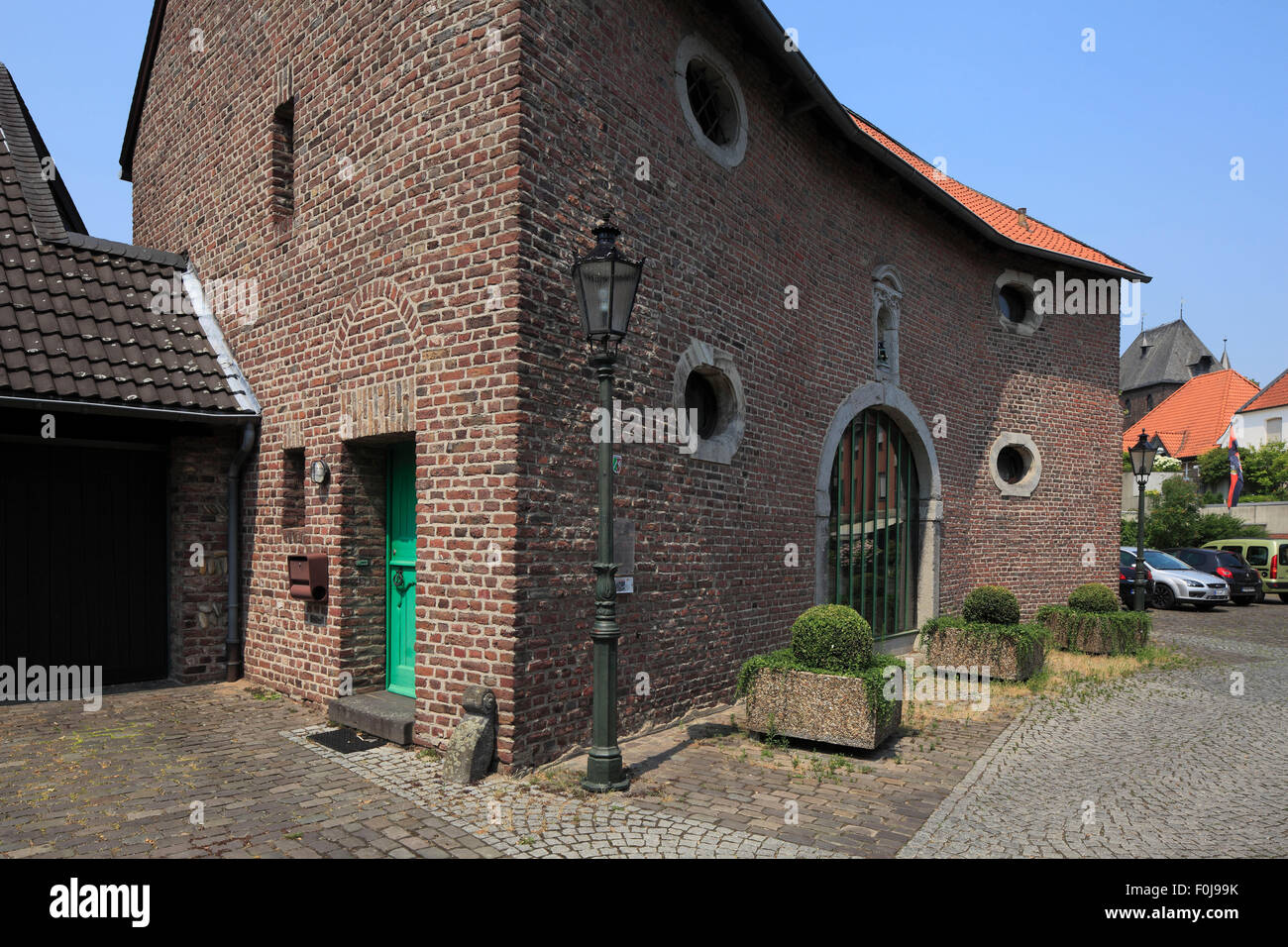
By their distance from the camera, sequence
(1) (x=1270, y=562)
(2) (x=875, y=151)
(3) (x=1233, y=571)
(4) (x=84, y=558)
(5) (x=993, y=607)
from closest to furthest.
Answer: (4) (x=84, y=558) < (5) (x=993, y=607) < (2) (x=875, y=151) < (3) (x=1233, y=571) < (1) (x=1270, y=562)

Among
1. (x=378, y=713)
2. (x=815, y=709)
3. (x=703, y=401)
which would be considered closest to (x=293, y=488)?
(x=378, y=713)

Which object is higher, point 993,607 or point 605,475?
point 605,475

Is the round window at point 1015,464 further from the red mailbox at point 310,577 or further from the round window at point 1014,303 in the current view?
the red mailbox at point 310,577

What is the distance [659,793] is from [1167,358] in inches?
2527

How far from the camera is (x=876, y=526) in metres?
11.0

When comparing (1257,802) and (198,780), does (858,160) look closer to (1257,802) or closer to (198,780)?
(1257,802)

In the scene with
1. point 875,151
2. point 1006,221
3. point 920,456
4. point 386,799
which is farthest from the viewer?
point 1006,221

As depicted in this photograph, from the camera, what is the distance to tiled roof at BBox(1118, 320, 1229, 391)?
55719 mm

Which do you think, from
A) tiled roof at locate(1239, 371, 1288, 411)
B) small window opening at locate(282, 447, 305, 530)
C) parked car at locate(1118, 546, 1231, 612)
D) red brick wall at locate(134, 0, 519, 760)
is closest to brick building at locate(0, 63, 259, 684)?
red brick wall at locate(134, 0, 519, 760)

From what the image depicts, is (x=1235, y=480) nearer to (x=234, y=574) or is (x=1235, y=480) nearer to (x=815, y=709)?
(x=815, y=709)

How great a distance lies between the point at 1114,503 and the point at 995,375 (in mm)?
3832

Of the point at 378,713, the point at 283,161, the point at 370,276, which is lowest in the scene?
the point at 378,713

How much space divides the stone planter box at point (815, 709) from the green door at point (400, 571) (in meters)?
2.91

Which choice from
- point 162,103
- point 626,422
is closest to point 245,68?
point 162,103
